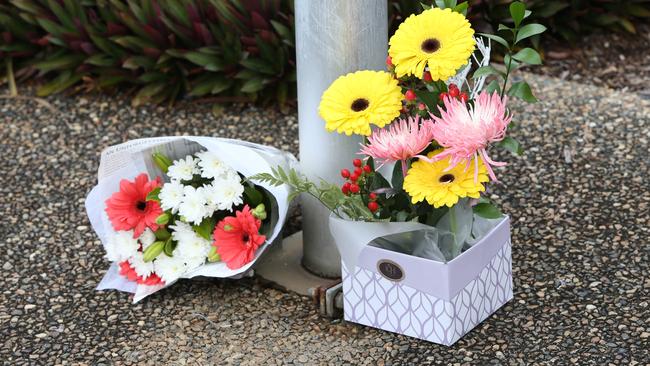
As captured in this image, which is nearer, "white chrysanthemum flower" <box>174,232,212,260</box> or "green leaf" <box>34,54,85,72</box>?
"white chrysanthemum flower" <box>174,232,212,260</box>

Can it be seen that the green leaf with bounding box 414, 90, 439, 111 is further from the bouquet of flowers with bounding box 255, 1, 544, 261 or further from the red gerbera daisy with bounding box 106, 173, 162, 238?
the red gerbera daisy with bounding box 106, 173, 162, 238

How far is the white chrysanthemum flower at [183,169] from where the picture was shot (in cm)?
337

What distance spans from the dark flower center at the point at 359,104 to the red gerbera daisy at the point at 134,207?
815 millimetres

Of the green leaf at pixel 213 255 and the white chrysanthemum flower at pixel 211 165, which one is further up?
the white chrysanthemum flower at pixel 211 165

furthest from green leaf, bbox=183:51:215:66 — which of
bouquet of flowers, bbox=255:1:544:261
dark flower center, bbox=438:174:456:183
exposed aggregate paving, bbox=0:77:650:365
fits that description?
dark flower center, bbox=438:174:456:183

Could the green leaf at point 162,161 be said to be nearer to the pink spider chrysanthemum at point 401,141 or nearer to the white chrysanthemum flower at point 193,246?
the white chrysanthemum flower at point 193,246

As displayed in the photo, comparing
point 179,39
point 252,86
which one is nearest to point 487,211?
point 252,86

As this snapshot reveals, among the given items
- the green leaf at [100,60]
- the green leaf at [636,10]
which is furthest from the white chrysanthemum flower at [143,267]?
the green leaf at [636,10]

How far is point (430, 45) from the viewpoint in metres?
2.85

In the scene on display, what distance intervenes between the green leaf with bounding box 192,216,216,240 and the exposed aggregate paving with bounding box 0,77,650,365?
20 cm

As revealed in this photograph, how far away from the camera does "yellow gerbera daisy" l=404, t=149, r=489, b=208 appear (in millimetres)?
2803

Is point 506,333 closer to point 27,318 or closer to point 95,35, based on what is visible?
point 27,318

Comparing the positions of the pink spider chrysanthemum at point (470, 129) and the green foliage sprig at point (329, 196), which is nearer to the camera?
the pink spider chrysanthemum at point (470, 129)

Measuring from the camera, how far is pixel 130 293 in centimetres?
344
